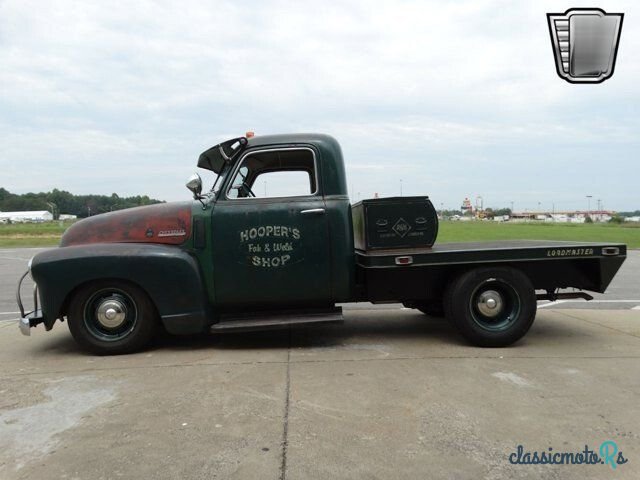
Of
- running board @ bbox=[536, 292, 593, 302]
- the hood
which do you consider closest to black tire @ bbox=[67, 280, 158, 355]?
the hood

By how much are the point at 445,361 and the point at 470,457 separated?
1.77 m

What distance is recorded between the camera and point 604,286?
5.29m

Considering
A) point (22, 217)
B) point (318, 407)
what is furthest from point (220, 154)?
point (22, 217)

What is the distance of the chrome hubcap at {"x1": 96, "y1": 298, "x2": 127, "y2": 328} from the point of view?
4.83m

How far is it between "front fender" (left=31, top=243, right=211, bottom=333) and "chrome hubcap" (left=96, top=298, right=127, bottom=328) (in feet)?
0.88

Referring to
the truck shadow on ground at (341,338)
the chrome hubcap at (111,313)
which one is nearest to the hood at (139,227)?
the chrome hubcap at (111,313)

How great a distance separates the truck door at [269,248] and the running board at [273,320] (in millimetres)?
179

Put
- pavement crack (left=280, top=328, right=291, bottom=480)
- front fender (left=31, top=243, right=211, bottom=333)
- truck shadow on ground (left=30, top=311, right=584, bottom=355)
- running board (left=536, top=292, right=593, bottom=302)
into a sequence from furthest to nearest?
running board (left=536, top=292, right=593, bottom=302) → truck shadow on ground (left=30, top=311, right=584, bottom=355) → front fender (left=31, top=243, right=211, bottom=333) → pavement crack (left=280, top=328, right=291, bottom=480)

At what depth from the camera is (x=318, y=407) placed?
3.42m

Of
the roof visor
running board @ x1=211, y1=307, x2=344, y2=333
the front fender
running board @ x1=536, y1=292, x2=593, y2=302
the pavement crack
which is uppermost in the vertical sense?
the roof visor

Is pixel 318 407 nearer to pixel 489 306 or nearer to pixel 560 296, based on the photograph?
pixel 489 306

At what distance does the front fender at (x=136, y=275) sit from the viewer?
185 inches

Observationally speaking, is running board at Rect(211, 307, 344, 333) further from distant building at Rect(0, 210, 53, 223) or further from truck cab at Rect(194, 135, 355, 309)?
distant building at Rect(0, 210, 53, 223)

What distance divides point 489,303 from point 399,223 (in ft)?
3.89
